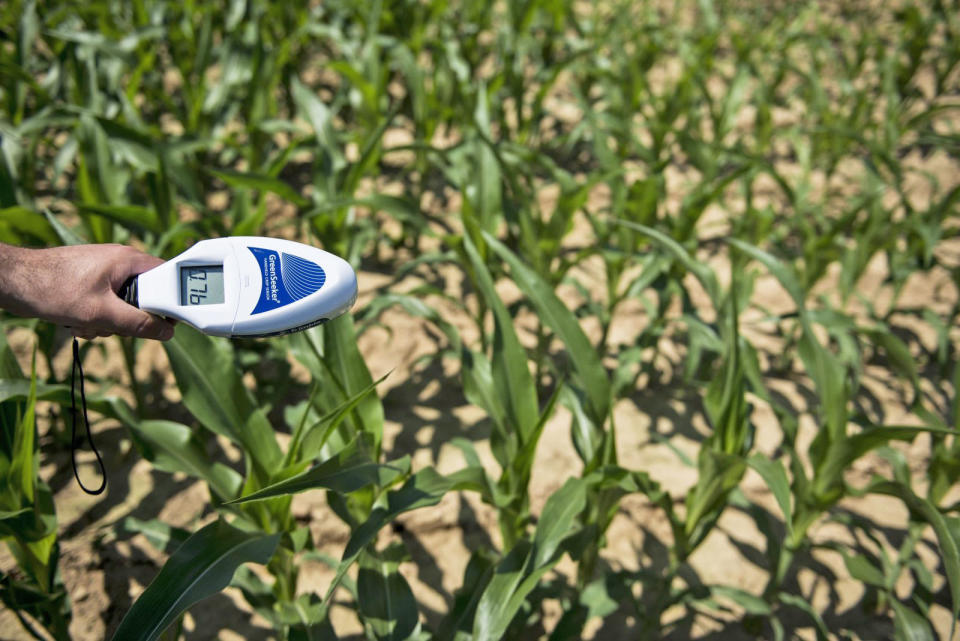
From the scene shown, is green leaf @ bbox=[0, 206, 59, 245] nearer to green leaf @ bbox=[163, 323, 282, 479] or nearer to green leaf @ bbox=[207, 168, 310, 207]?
green leaf @ bbox=[207, 168, 310, 207]

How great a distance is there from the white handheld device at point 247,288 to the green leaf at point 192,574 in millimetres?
393

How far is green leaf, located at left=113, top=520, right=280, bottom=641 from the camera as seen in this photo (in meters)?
0.94

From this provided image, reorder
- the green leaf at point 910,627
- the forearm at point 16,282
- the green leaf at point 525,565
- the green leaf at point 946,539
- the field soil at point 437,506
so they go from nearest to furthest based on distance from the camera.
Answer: the forearm at point 16,282, the green leaf at point 946,539, the green leaf at point 525,565, the green leaf at point 910,627, the field soil at point 437,506

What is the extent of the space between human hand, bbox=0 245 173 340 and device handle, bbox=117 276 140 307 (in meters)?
0.01

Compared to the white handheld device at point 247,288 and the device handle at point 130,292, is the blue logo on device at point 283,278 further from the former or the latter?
the device handle at point 130,292

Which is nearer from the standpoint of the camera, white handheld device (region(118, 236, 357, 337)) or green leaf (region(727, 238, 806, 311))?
white handheld device (region(118, 236, 357, 337))

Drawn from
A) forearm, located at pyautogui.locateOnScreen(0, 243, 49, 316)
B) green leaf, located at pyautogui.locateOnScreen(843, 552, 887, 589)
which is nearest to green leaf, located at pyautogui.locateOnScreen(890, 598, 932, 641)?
green leaf, located at pyautogui.locateOnScreen(843, 552, 887, 589)

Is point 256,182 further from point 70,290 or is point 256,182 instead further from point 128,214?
point 70,290

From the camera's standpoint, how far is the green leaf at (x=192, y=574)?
0.94m

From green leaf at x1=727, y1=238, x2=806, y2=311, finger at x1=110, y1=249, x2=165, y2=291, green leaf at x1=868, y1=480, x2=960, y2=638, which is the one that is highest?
finger at x1=110, y1=249, x2=165, y2=291

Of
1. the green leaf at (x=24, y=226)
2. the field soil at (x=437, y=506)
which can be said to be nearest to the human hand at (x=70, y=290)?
the green leaf at (x=24, y=226)

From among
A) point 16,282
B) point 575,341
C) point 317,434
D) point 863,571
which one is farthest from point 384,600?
point 863,571

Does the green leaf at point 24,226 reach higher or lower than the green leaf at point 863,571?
higher

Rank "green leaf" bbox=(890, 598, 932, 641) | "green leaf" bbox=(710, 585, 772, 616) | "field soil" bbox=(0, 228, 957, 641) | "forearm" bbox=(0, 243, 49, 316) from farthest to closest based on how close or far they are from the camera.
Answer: "field soil" bbox=(0, 228, 957, 641)
"green leaf" bbox=(710, 585, 772, 616)
"green leaf" bbox=(890, 598, 932, 641)
"forearm" bbox=(0, 243, 49, 316)
